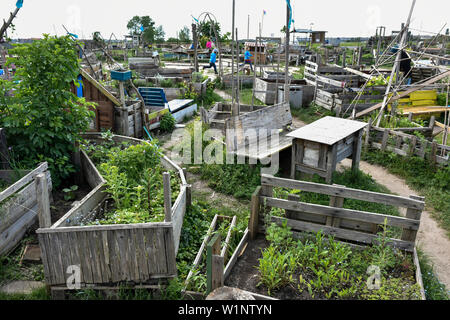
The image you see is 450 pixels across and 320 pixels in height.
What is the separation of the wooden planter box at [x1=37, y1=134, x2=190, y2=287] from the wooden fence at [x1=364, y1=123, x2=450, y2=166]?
7144 millimetres

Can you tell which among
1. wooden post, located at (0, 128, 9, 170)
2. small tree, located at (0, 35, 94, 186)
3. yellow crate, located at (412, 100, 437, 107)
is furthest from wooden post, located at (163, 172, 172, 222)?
yellow crate, located at (412, 100, 437, 107)

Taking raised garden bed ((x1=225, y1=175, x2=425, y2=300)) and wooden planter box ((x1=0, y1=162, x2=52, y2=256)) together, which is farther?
wooden planter box ((x1=0, y1=162, x2=52, y2=256))

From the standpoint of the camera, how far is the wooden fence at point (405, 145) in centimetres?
879

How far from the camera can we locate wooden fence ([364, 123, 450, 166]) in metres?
8.79

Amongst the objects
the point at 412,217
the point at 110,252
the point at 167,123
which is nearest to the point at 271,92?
the point at 167,123

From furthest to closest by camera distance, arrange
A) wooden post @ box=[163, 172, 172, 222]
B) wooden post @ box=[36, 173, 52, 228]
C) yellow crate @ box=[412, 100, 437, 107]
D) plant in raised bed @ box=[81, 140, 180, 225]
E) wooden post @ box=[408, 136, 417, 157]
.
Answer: yellow crate @ box=[412, 100, 437, 107]
wooden post @ box=[408, 136, 417, 157]
plant in raised bed @ box=[81, 140, 180, 225]
wooden post @ box=[163, 172, 172, 222]
wooden post @ box=[36, 173, 52, 228]

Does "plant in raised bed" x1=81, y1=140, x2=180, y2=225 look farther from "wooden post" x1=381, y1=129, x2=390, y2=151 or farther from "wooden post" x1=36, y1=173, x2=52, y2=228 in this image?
"wooden post" x1=381, y1=129, x2=390, y2=151

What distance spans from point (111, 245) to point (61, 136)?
3323 mm

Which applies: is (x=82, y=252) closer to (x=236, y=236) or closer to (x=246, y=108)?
(x=236, y=236)

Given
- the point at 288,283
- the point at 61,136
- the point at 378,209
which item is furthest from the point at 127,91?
the point at 288,283

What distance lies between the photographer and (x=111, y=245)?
4.58 m

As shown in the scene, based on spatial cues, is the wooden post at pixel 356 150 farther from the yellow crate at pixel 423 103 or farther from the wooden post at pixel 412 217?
the yellow crate at pixel 423 103

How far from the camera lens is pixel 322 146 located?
306 inches
